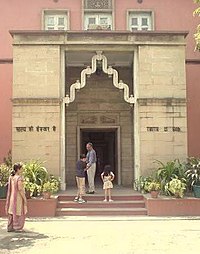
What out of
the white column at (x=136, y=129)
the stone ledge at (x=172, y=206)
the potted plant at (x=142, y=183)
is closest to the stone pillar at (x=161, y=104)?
the white column at (x=136, y=129)

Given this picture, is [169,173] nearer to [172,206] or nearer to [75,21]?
[172,206]

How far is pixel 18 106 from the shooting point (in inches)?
507

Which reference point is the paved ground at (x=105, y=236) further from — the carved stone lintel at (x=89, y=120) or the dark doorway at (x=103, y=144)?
the dark doorway at (x=103, y=144)

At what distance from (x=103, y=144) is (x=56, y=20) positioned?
5711 millimetres

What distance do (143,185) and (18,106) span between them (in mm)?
4565

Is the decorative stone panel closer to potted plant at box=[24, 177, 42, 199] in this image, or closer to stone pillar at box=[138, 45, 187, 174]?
stone pillar at box=[138, 45, 187, 174]

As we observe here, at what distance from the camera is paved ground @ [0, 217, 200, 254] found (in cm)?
746

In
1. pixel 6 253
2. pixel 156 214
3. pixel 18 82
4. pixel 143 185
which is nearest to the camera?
pixel 6 253

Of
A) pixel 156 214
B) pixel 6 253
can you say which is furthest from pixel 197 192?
pixel 6 253

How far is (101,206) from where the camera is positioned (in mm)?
11523

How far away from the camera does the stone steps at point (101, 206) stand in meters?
11.2

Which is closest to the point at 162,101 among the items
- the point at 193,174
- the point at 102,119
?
the point at 193,174

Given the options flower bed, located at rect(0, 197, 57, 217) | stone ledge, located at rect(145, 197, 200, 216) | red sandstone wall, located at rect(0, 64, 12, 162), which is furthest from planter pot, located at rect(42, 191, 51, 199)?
red sandstone wall, located at rect(0, 64, 12, 162)

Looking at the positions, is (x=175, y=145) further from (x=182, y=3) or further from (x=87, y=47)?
(x=182, y=3)
